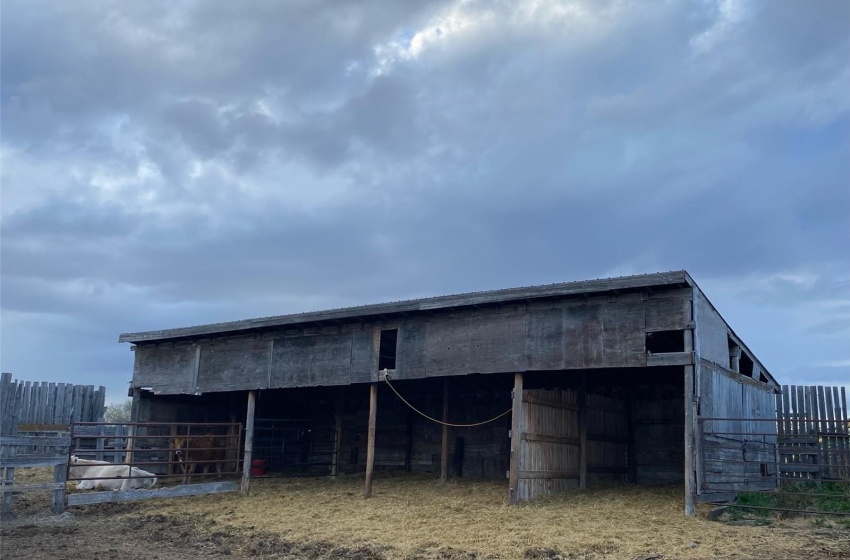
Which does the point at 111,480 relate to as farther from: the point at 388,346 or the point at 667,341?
the point at 667,341

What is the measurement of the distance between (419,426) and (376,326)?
16.4 feet

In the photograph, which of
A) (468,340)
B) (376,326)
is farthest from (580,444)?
(376,326)

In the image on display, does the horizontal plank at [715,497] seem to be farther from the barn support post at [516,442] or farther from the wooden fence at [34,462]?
the wooden fence at [34,462]

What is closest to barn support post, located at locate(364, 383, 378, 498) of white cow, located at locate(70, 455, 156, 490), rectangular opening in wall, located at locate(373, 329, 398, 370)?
rectangular opening in wall, located at locate(373, 329, 398, 370)

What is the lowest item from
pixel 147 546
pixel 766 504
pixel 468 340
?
pixel 147 546

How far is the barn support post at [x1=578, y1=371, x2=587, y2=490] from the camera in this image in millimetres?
17656

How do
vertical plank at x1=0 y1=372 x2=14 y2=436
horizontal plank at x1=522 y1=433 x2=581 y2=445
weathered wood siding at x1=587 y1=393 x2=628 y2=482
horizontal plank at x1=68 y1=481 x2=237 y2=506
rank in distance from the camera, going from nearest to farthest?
horizontal plank at x1=522 y1=433 x2=581 y2=445, horizontal plank at x1=68 y1=481 x2=237 y2=506, weathered wood siding at x1=587 y1=393 x2=628 y2=482, vertical plank at x1=0 y1=372 x2=14 y2=436

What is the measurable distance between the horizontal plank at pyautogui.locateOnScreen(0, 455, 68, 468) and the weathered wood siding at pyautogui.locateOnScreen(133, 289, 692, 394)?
214 inches

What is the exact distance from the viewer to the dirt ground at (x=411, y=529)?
36.5 ft

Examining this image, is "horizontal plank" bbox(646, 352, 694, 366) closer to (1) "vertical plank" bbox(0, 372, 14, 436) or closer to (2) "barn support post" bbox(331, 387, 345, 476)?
(2) "barn support post" bbox(331, 387, 345, 476)

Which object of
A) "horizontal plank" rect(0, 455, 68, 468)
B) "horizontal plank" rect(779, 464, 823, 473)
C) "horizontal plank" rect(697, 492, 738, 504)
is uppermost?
"horizontal plank" rect(779, 464, 823, 473)

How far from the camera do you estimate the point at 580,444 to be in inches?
702

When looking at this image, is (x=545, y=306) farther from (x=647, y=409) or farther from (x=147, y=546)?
(x=147, y=546)

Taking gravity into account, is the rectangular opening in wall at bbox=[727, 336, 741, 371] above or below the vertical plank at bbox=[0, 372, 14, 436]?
above
